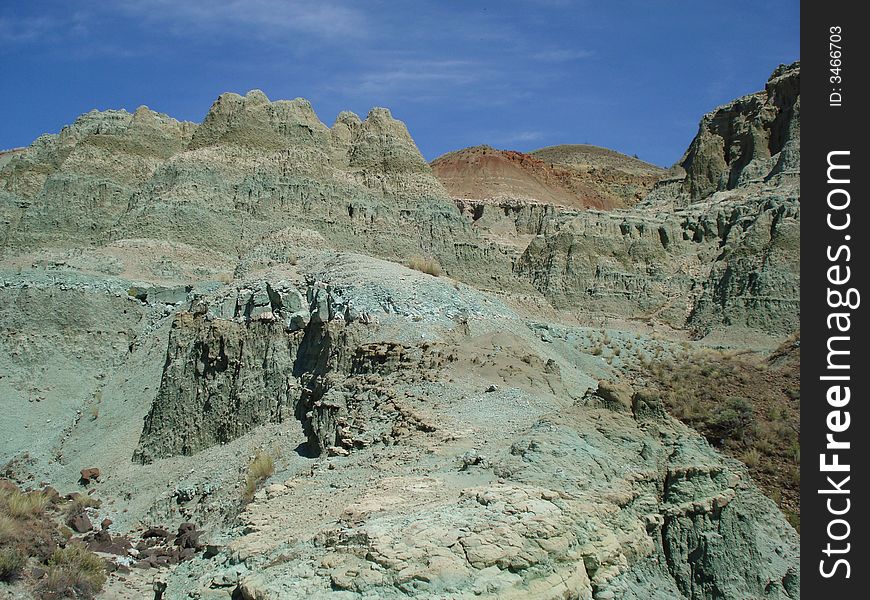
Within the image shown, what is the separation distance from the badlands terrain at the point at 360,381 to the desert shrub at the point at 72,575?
1.8 inches

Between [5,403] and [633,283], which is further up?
[633,283]

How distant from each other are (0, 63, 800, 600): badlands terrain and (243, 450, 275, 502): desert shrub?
0.07 metres

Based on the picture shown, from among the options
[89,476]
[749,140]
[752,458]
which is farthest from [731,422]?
[749,140]

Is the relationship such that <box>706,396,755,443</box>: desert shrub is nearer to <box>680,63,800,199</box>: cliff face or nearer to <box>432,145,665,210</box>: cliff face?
<box>680,63,800,199</box>: cliff face

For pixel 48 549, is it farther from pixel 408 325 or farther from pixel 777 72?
pixel 777 72

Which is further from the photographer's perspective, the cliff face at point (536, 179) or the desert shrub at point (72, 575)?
the cliff face at point (536, 179)

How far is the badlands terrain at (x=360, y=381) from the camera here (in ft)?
36.1

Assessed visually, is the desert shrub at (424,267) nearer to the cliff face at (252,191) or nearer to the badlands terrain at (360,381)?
the badlands terrain at (360,381)

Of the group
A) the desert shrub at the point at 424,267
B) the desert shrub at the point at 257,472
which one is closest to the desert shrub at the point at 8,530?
the desert shrub at the point at 257,472

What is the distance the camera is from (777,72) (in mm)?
65312

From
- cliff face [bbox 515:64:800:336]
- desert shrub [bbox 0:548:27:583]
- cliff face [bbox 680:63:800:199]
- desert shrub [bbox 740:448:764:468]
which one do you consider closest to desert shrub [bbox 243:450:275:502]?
desert shrub [bbox 0:548:27:583]

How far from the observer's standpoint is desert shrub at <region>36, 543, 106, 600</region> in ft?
44.3
